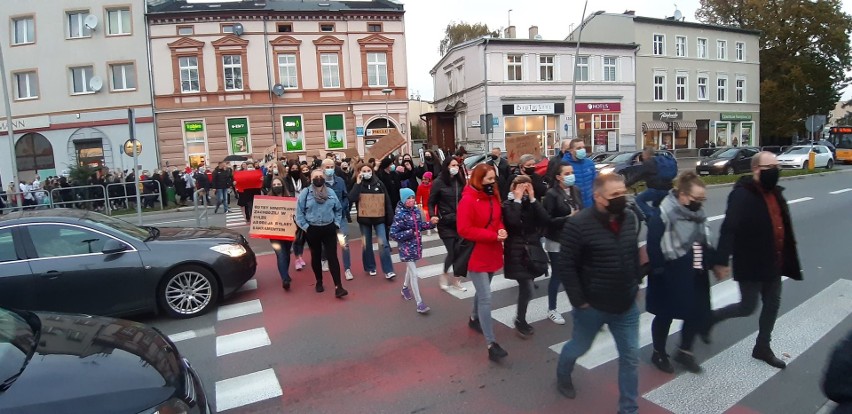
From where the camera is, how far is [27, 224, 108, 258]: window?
565cm

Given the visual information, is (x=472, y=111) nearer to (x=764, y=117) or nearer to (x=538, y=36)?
(x=538, y=36)

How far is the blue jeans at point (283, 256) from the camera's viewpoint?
7539 mm

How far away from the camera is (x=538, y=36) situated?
4094cm

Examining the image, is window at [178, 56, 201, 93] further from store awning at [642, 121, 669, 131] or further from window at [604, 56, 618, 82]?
store awning at [642, 121, 669, 131]

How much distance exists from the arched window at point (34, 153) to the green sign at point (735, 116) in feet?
158

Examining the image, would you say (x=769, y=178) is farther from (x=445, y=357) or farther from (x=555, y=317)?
(x=445, y=357)

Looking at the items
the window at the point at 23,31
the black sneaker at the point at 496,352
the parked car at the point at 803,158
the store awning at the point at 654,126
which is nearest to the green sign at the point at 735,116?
the store awning at the point at 654,126

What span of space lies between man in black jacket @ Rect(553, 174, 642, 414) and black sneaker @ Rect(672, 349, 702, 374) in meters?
1.09

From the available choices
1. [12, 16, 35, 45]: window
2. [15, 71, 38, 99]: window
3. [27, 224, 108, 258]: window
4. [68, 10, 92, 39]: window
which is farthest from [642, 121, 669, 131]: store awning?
[12, 16, 35, 45]: window

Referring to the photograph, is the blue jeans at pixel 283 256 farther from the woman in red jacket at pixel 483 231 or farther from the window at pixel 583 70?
the window at pixel 583 70

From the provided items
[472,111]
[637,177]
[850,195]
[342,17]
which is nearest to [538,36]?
[472,111]

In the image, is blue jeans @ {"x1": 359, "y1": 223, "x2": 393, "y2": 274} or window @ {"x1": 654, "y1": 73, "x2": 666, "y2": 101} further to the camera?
window @ {"x1": 654, "y1": 73, "x2": 666, "y2": 101}

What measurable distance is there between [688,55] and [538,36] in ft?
40.3

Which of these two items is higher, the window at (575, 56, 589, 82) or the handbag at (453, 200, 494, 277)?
the window at (575, 56, 589, 82)
